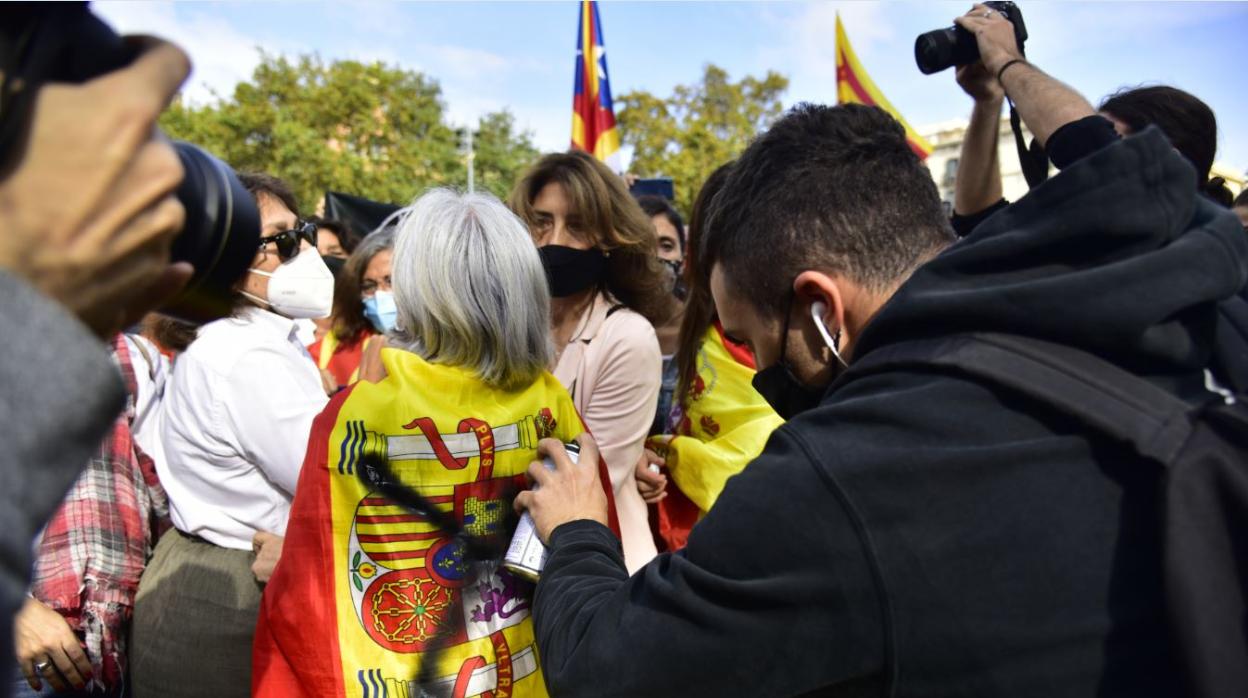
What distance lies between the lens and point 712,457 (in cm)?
307

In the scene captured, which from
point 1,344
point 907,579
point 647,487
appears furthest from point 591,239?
point 1,344

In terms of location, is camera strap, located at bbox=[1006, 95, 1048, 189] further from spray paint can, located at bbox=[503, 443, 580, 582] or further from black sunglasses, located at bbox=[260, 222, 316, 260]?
black sunglasses, located at bbox=[260, 222, 316, 260]

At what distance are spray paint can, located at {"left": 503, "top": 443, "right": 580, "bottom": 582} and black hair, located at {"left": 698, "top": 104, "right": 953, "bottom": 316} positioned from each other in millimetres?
686

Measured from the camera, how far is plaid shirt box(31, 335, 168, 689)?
248cm

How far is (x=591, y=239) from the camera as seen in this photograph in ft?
10.7

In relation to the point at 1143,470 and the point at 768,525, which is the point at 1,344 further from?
the point at 1143,470

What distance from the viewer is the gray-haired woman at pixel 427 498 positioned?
2.03 metres

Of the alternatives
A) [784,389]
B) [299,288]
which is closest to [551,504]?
[784,389]

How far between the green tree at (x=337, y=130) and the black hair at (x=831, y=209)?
19.6 m

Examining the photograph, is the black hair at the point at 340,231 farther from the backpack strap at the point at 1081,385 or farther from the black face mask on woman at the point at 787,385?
the backpack strap at the point at 1081,385

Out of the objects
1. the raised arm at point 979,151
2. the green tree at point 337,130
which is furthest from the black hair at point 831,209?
the green tree at point 337,130

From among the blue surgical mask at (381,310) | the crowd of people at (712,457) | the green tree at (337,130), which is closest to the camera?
the crowd of people at (712,457)

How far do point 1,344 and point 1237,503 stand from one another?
1.21 m

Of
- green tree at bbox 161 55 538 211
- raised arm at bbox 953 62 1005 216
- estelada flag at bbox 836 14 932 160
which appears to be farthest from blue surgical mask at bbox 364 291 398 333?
green tree at bbox 161 55 538 211
